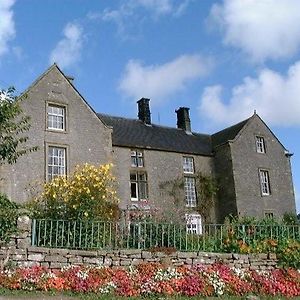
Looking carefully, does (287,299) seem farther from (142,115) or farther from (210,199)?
(142,115)

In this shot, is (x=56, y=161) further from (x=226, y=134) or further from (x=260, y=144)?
(x=260, y=144)

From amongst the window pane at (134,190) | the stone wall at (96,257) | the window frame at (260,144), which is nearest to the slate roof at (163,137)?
the window frame at (260,144)

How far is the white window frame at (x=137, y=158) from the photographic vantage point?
32.4m

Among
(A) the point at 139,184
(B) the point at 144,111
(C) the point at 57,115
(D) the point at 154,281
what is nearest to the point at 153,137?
(B) the point at 144,111

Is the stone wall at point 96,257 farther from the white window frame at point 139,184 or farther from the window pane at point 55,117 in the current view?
the white window frame at point 139,184

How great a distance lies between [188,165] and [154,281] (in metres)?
22.7

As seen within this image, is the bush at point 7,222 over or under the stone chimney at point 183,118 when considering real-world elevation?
under

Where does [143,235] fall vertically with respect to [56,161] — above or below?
below

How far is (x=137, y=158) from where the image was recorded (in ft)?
107

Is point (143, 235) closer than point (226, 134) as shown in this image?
Yes

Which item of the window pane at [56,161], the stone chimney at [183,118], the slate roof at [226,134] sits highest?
the stone chimney at [183,118]

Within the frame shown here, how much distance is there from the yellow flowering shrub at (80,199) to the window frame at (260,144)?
20916 millimetres

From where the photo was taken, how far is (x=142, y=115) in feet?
123

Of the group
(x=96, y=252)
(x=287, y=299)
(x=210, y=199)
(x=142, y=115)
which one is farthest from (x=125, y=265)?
(x=142, y=115)
